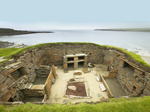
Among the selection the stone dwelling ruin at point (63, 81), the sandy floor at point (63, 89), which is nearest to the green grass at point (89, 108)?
the stone dwelling ruin at point (63, 81)

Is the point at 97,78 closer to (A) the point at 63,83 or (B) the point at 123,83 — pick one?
(B) the point at 123,83

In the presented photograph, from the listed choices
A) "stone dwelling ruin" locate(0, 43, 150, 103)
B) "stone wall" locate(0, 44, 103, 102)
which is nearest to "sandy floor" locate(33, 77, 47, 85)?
"stone dwelling ruin" locate(0, 43, 150, 103)

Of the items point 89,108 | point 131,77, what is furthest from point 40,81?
point 131,77

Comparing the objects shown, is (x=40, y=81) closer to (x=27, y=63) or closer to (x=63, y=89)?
(x=27, y=63)

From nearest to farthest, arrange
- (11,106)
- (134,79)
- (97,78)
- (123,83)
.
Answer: (11,106) < (134,79) < (123,83) < (97,78)

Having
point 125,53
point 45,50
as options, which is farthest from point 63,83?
point 125,53

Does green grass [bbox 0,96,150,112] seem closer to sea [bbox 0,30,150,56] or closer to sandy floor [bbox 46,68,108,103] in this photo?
sandy floor [bbox 46,68,108,103]

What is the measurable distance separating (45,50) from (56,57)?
2.10m

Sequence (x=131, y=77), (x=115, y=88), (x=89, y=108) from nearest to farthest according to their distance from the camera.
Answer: (x=89, y=108) < (x=131, y=77) < (x=115, y=88)

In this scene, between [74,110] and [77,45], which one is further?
[77,45]

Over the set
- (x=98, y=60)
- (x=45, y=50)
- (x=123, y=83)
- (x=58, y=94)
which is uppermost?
(x=45, y=50)

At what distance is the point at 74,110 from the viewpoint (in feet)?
10.5

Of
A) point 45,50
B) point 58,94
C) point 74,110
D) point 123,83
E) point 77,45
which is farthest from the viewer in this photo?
point 77,45

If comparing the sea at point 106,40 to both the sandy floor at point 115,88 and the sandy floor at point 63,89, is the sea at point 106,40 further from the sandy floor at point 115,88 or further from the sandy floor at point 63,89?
the sandy floor at point 63,89
